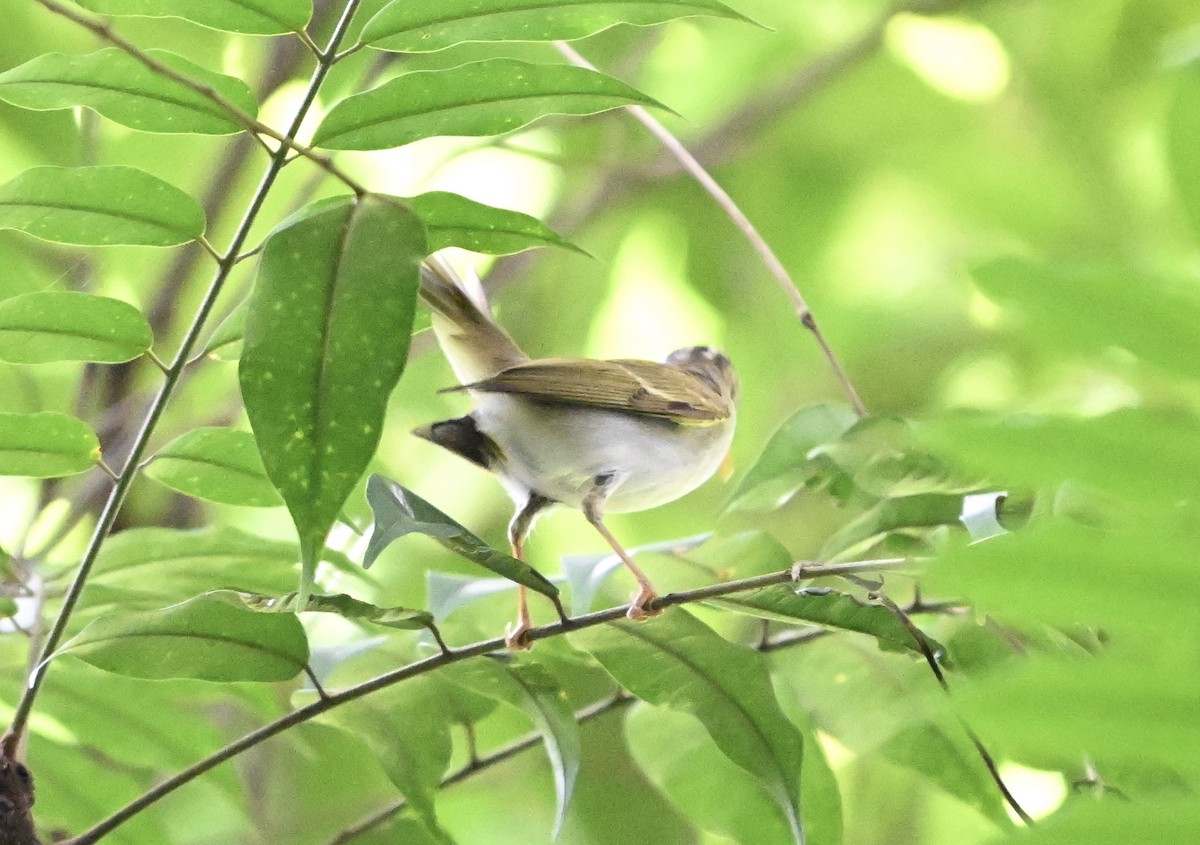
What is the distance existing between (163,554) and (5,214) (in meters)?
0.37

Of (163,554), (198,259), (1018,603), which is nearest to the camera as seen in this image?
(1018,603)

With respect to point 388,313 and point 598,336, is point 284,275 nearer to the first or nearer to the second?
point 388,313

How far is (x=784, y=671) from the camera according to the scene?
3.94ft

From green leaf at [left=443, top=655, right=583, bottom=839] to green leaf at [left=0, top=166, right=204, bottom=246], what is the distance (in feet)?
1.26

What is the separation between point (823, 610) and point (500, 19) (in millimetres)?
452

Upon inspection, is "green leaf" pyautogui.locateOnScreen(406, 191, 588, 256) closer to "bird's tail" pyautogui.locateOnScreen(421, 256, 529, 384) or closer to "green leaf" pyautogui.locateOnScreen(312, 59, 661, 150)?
"green leaf" pyautogui.locateOnScreen(312, 59, 661, 150)

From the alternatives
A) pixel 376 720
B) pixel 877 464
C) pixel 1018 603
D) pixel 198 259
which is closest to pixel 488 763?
pixel 376 720

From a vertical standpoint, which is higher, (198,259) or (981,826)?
(198,259)

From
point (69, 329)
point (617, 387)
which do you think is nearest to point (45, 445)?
point (69, 329)

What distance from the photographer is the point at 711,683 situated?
0.98m

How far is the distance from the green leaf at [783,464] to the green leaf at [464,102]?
15.8 inches

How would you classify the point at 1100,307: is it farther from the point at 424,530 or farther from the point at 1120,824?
the point at 424,530

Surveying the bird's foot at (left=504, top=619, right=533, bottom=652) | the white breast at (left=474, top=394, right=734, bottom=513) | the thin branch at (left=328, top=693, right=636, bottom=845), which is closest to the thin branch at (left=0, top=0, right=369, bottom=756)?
the bird's foot at (left=504, top=619, right=533, bottom=652)

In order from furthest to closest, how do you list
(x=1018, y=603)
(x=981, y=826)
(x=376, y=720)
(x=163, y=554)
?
1. (x=981, y=826)
2. (x=163, y=554)
3. (x=376, y=720)
4. (x=1018, y=603)
